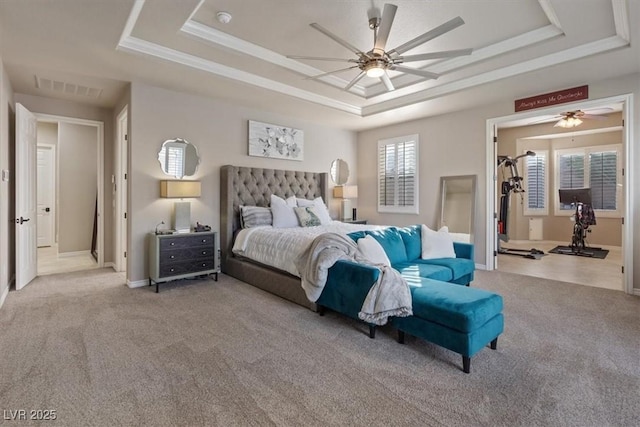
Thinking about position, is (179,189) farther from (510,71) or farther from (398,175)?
(510,71)

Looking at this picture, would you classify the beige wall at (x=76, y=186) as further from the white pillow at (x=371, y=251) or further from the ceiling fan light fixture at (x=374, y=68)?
the white pillow at (x=371, y=251)

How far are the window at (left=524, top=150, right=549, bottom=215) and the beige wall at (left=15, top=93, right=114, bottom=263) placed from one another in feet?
31.0

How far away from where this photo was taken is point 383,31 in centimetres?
264

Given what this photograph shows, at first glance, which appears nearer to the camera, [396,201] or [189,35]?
[189,35]

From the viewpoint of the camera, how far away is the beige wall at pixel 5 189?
11.6 feet

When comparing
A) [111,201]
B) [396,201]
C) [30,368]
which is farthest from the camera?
[396,201]

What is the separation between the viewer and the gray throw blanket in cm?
247

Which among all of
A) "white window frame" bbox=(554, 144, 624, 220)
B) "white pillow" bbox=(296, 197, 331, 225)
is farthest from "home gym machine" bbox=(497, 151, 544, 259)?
"white pillow" bbox=(296, 197, 331, 225)

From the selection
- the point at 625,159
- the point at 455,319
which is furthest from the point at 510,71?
the point at 455,319

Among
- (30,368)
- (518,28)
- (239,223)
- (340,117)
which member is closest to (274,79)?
(340,117)

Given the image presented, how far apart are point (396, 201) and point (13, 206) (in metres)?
6.25

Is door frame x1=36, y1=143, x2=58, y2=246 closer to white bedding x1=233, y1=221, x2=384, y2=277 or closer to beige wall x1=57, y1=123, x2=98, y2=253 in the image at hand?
beige wall x1=57, y1=123, x2=98, y2=253

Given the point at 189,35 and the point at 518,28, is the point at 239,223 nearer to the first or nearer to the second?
the point at 189,35


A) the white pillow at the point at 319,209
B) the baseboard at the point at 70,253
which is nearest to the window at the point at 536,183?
the white pillow at the point at 319,209
